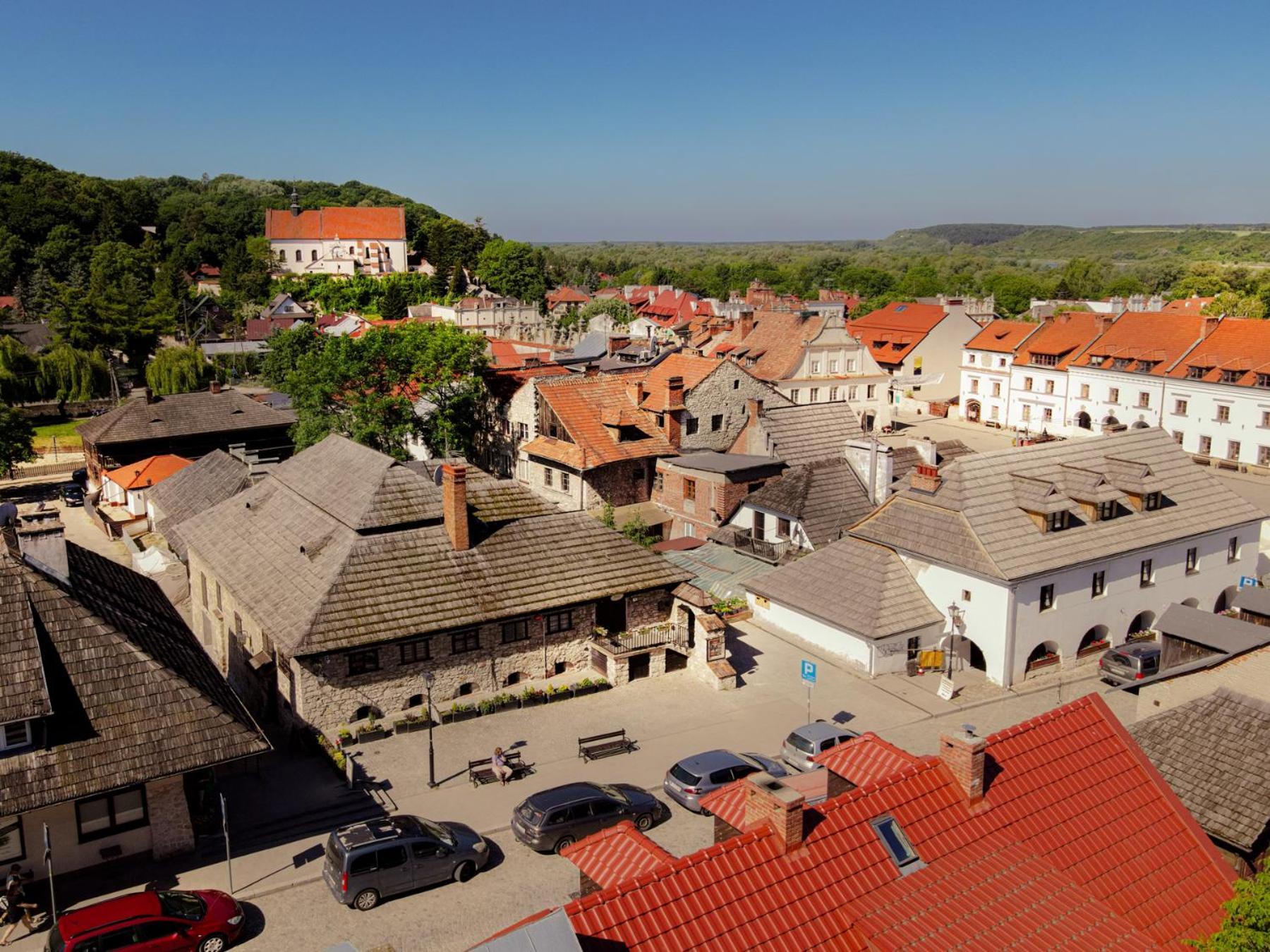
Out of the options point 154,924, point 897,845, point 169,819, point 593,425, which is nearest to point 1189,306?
point 593,425

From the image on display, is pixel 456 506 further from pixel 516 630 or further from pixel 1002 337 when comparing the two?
pixel 1002 337

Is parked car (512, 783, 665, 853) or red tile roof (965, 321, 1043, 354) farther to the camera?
red tile roof (965, 321, 1043, 354)

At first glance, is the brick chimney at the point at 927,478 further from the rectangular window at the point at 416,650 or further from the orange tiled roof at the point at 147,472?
the orange tiled roof at the point at 147,472

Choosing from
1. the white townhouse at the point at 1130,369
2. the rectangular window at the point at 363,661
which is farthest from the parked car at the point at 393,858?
the white townhouse at the point at 1130,369

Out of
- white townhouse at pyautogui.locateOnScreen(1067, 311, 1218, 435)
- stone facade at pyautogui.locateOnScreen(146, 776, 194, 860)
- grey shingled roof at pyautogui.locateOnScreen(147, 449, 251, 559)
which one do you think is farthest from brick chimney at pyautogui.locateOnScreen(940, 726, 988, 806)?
white townhouse at pyautogui.locateOnScreen(1067, 311, 1218, 435)

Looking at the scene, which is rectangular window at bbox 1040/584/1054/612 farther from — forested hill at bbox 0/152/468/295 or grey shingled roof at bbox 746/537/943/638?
forested hill at bbox 0/152/468/295

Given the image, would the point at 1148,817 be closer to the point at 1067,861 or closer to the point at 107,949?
the point at 1067,861

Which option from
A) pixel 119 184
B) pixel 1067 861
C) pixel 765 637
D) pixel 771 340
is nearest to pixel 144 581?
pixel 765 637
